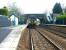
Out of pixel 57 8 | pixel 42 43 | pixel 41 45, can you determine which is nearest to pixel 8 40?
pixel 41 45

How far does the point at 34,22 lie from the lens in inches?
2360

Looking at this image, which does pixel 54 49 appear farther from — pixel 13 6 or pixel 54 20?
pixel 13 6

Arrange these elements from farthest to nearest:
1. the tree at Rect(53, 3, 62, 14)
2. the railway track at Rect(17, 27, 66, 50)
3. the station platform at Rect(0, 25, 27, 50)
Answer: the tree at Rect(53, 3, 62, 14) < the railway track at Rect(17, 27, 66, 50) < the station platform at Rect(0, 25, 27, 50)

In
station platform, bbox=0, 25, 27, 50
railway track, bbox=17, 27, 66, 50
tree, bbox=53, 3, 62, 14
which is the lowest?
railway track, bbox=17, 27, 66, 50

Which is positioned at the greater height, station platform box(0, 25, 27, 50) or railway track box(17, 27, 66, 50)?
station platform box(0, 25, 27, 50)

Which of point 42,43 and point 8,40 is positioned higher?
point 8,40

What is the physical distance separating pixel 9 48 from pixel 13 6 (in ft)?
299

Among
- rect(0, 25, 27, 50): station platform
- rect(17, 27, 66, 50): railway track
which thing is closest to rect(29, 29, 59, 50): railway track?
rect(17, 27, 66, 50): railway track

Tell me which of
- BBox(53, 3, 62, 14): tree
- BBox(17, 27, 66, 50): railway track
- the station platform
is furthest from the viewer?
BBox(53, 3, 62, 14): tree

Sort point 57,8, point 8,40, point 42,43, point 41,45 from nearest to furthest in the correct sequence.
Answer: point 41,45
point 8,40
point 42,43
point 57,8

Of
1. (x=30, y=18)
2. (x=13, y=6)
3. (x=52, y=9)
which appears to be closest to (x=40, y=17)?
(x=30, y=18)

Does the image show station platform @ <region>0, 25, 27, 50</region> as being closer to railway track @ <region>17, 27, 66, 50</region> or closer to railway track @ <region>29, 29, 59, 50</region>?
railway track @ <region>17, 27, 66, 50</region>

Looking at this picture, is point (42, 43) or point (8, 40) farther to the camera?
point (42, 43)

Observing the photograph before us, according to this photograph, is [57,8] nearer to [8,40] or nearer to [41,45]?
[8,40]
